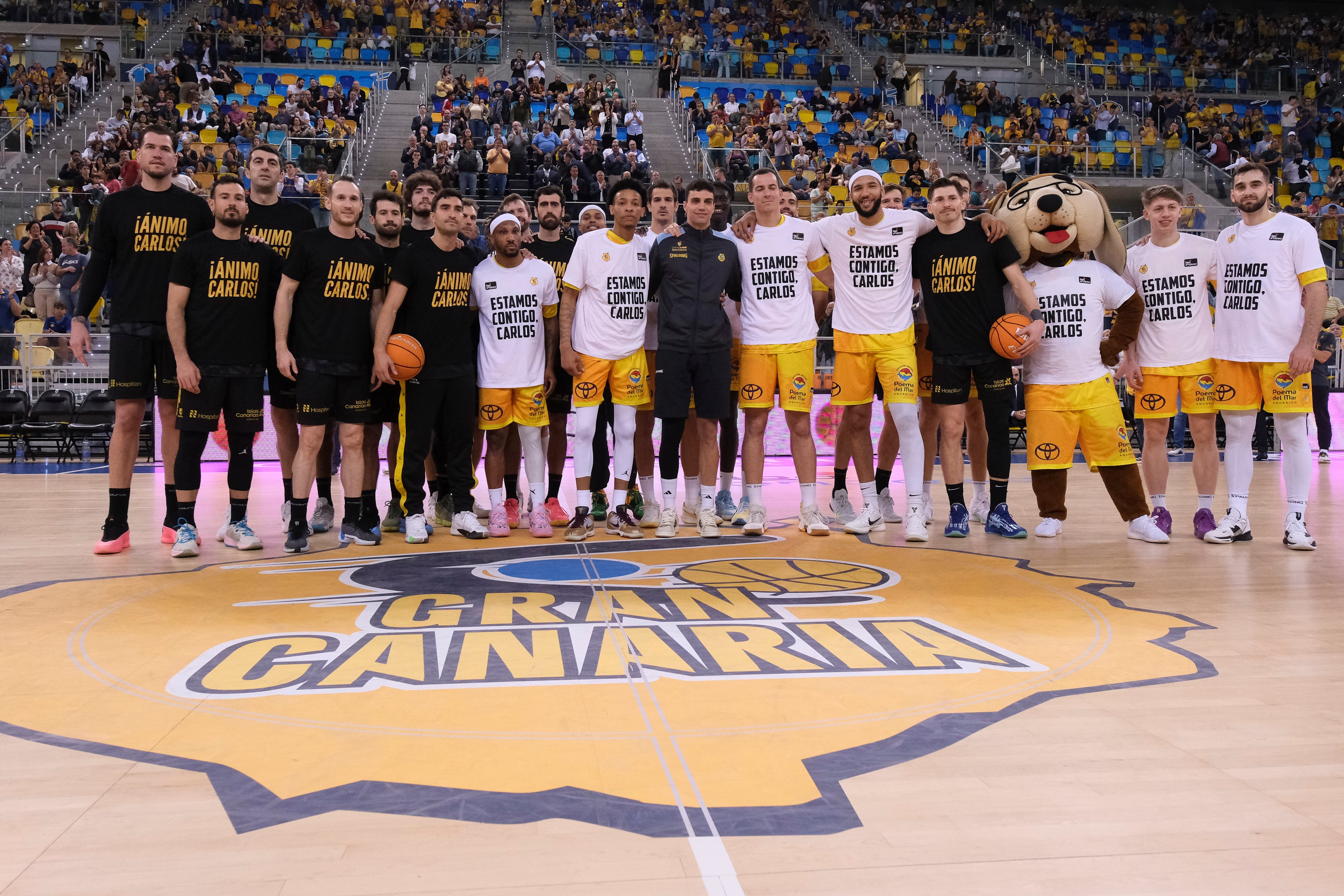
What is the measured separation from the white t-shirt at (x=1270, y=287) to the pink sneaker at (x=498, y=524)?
4366 mm

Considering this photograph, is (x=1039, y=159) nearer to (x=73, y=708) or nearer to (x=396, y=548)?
(x=396, y=548)

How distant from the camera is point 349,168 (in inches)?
Answer: 691

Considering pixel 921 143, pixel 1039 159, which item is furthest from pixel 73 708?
pixel 921 143

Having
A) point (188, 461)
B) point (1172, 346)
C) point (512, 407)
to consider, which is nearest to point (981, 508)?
point (1172, 346)

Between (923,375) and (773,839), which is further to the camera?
(923,375)

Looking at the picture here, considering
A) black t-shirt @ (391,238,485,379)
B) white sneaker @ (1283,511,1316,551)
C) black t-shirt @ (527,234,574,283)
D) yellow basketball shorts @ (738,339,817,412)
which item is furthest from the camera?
black t-shirt @ (527,234,574,283)

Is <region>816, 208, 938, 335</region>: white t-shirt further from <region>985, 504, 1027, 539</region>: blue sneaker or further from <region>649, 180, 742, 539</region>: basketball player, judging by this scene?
<region>985, 504, 1027, 539</region>: blue sneaker

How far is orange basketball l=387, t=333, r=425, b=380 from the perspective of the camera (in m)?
5.95

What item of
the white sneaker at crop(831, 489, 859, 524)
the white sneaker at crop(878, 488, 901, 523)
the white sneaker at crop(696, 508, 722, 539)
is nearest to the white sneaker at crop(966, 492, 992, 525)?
the white sneaker at crop(878, 488, 901, 523)

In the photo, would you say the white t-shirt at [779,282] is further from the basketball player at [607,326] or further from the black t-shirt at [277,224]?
the black t-shirt at [277,224]

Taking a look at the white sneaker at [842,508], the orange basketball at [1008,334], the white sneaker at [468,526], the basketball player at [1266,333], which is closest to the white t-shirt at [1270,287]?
the basketball player at [1266,333]

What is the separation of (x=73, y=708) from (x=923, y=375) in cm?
517

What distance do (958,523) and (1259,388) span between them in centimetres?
188

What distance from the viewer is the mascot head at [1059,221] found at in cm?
626
